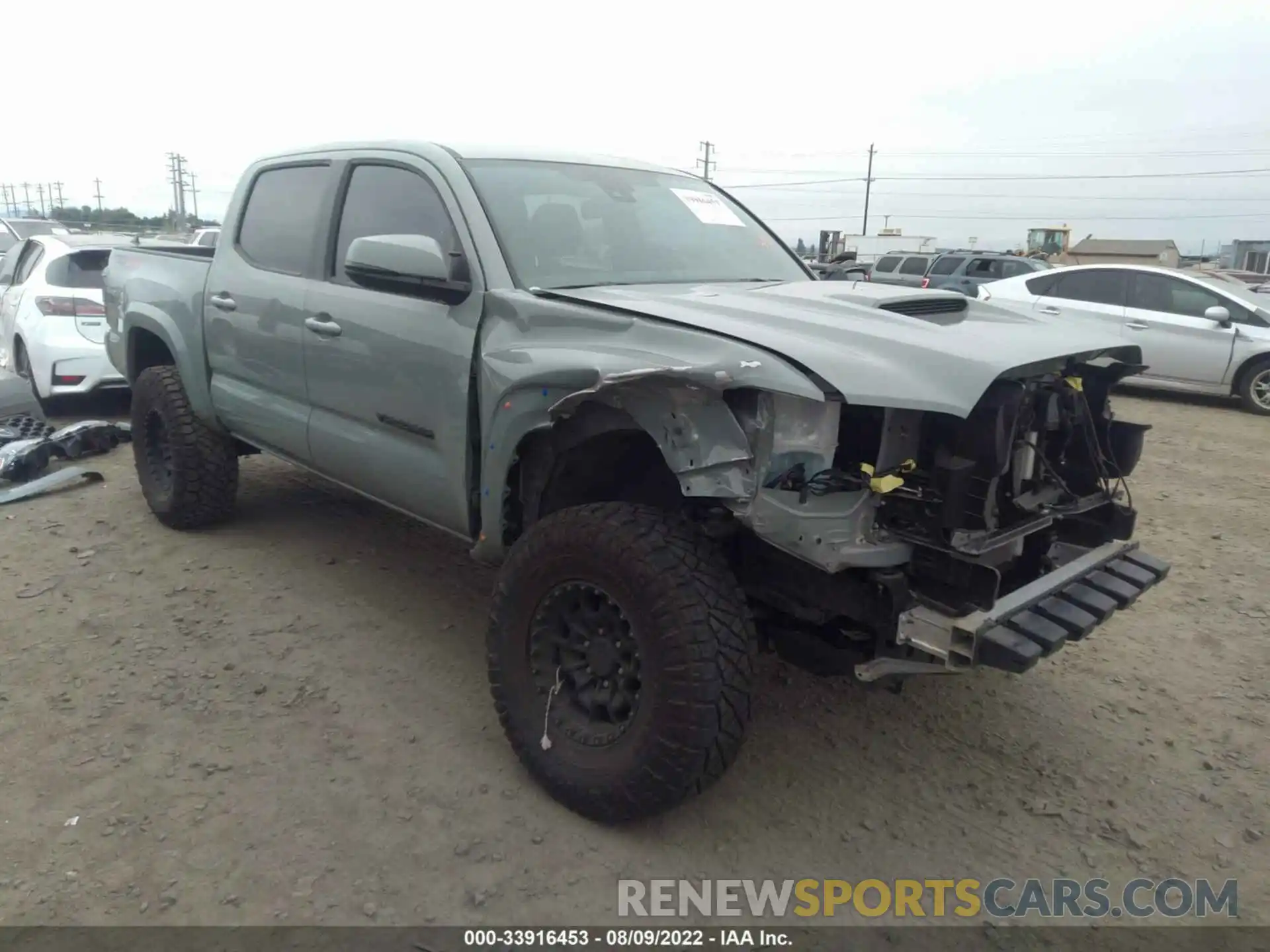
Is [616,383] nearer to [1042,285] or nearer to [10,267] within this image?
[10,267]

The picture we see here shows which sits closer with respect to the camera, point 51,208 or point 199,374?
point 199,374

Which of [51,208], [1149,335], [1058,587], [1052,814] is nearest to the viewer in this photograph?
[1058,587]

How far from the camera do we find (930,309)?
2.99m

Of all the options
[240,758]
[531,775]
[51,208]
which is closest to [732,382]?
[531,775]

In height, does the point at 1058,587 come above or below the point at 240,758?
above

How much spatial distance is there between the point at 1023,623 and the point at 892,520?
45cm

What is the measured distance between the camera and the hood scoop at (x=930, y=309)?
2898 mm

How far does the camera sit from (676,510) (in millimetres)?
2947

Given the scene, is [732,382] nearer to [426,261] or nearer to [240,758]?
[426,261]

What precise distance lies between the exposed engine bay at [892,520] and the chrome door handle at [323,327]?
1941 mm

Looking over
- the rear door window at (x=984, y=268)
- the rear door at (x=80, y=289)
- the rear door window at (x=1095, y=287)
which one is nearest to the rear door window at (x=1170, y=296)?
the rear door window at (x=1095, y=287)

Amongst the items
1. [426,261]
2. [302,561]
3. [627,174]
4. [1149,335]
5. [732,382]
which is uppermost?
[627,174]

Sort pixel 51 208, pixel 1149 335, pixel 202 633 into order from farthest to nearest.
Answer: pixel 51 208
pixel 1149 335
pixel 202 633

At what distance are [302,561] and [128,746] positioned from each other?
176cm
